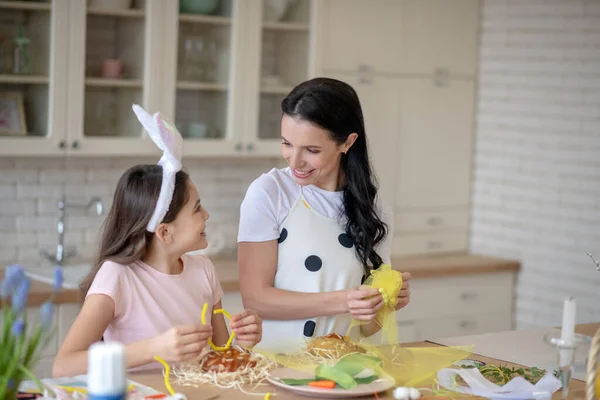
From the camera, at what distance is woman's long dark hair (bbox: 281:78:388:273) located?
9.10 feet

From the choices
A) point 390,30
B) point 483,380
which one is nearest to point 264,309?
point 483,380

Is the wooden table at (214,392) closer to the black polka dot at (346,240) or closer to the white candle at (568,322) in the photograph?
the white candle at (568,322)

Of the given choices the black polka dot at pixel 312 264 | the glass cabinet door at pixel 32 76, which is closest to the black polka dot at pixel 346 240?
the black polka dot at pixel 312 264

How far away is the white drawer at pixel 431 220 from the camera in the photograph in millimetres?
5266

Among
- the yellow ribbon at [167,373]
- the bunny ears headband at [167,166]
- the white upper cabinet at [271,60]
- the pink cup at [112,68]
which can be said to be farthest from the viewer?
the white upper cabinet at [271,60]

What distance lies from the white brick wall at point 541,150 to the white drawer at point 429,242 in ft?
0.30

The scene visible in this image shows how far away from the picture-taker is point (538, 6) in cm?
512

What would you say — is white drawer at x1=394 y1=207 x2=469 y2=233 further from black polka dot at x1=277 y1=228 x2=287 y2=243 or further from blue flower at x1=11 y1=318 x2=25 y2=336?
blue flower at x1=11 y1=318 x2=25 y2=336

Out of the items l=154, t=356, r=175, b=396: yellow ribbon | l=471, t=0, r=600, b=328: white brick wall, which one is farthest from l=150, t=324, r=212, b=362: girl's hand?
l=471, t=0, r=600, b=328: white brick wall

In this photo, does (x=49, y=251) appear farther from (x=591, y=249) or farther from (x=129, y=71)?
(x=591, y=249)

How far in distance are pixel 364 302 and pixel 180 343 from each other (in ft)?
2.05

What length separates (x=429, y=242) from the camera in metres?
5.38

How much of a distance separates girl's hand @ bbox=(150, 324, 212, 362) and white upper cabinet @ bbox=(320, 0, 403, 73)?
2818 mm

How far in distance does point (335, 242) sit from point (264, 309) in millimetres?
305
